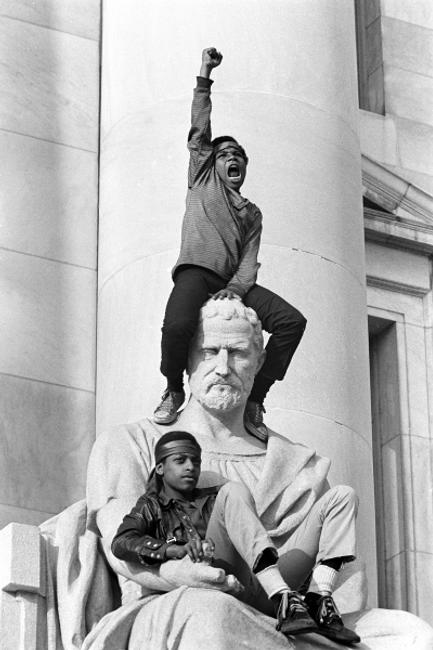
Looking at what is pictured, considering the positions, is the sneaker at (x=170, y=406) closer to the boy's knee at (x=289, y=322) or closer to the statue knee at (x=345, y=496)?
the boy's knee at (x=289, y=322)

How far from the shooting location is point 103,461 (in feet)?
52.5

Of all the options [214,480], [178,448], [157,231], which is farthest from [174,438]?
[157,231]

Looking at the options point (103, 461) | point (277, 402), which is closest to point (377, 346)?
point (277, 402)

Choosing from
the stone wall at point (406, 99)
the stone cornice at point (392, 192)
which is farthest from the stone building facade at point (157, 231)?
the stone wall at point (406, 99)

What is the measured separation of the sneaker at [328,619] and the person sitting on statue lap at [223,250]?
6.37ft

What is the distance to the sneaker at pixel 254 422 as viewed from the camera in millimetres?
16484

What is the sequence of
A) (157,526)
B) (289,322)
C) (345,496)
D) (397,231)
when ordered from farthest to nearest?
(397,231) < (289,322) < (345,496) < (157,526)

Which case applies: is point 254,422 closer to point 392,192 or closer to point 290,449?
point 290,449

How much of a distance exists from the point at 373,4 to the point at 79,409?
234 inches

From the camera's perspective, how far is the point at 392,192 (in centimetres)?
2311

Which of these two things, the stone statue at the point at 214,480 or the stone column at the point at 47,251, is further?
the stone column at the point at 47,251

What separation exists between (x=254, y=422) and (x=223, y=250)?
3.62 feet

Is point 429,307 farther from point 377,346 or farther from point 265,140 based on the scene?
point 265,140

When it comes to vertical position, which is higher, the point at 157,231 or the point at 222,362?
the point at 157,231
